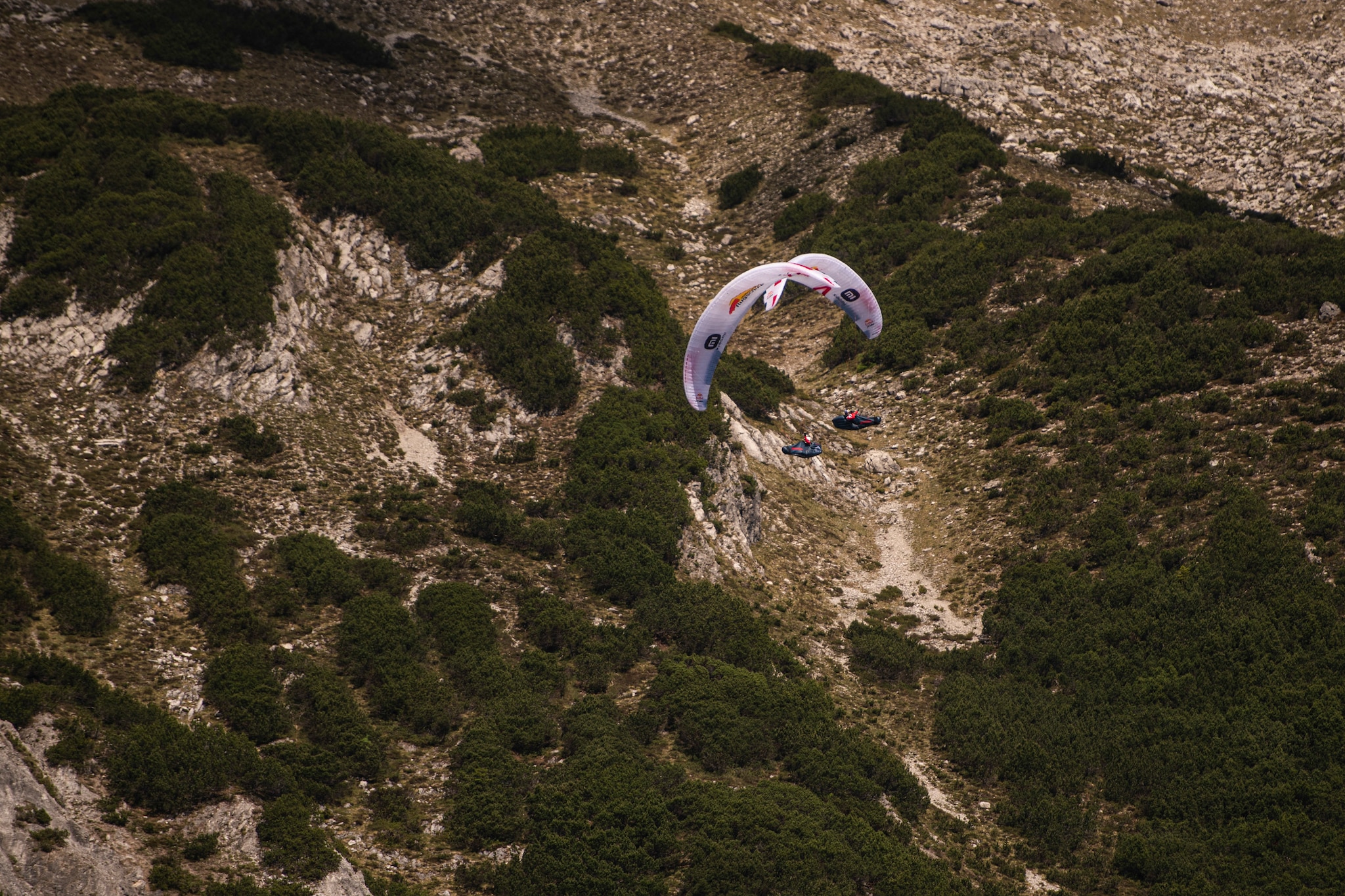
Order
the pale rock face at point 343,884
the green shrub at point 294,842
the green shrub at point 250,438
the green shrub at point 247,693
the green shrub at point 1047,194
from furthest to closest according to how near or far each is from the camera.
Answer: the green shrub at point 1047,194 < the green shrub at point 250,438 < the green shrub at point 247,693 < the green shrub at point 294,842 < the pale rock face at point 343,884

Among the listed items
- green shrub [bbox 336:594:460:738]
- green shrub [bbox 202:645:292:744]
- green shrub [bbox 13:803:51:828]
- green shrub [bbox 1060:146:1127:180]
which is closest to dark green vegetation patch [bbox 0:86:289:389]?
green shrub [bbox 336:594:460:738]

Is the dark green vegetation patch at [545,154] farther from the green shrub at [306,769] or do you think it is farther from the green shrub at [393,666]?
the green shrub at [306,769]

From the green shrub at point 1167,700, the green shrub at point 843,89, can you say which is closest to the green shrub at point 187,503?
the green shrub at point 1167,700

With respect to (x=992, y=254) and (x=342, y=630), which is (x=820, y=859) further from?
(x=992, y=254)

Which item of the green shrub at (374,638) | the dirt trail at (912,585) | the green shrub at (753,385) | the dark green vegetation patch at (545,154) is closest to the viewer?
the green shrub at (374,638)

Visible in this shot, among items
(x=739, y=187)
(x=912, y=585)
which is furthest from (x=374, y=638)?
(x=739, y=187)

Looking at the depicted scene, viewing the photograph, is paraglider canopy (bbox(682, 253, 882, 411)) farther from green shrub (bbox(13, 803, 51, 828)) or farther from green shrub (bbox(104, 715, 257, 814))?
green shrub (bbox(13, 803, 51, 828))
